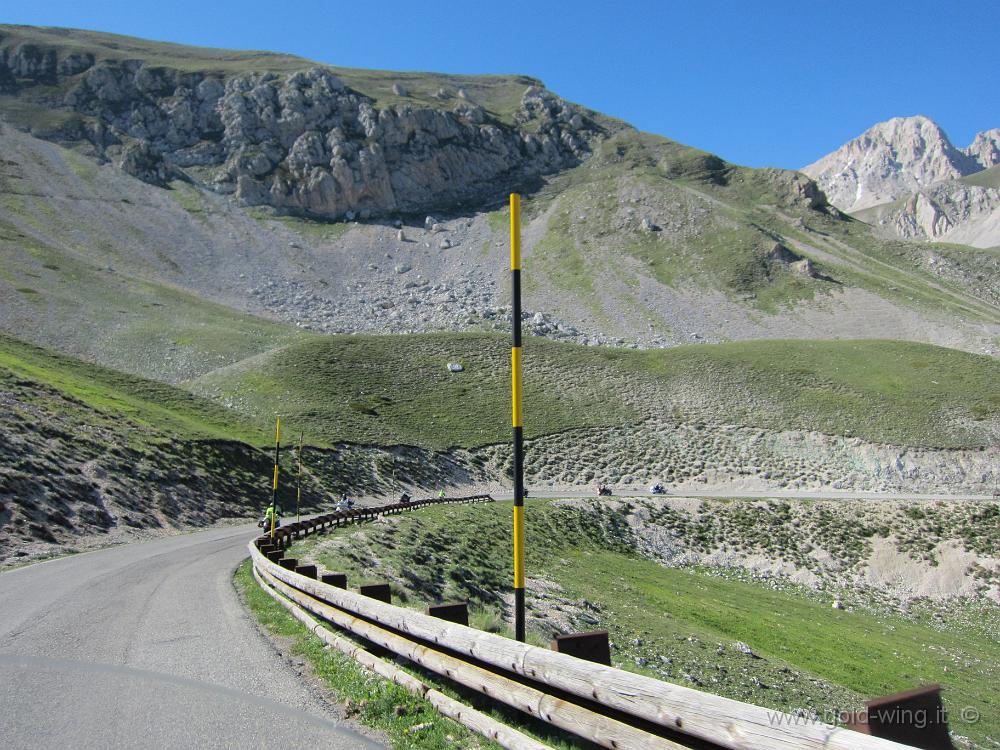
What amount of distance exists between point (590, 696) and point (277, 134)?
18611cm

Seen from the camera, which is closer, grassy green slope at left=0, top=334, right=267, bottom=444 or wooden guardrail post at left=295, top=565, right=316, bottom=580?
wooden guardrail post at left=295, top=565, right=316, bottom=580

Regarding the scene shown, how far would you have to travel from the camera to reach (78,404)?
37.4 meters

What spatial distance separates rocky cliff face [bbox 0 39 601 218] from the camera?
160375 millimetres

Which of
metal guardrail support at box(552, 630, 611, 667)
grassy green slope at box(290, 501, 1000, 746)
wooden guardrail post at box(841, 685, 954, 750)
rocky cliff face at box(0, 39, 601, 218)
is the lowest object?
grassy green slope at box(290, 501, 1000, 746)

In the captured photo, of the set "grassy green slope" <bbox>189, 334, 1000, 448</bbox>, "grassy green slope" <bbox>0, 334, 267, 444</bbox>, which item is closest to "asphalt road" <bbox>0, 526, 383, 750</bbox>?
"grassy green slope" <bbox>0, 334, 267, 444</bbox>

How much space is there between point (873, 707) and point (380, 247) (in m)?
152

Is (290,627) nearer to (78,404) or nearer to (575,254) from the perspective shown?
(78,404)

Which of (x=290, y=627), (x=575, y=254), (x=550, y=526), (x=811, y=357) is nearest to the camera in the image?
(x=290, y=627)

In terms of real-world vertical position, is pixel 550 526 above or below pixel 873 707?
below

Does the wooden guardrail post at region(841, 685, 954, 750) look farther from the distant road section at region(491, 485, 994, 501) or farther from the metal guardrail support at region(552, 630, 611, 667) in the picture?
the distant road section at region(491, 485, 994, 501)

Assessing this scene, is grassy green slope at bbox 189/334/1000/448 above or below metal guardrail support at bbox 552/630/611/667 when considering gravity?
above

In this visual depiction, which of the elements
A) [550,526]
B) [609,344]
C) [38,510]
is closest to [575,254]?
[609,344]

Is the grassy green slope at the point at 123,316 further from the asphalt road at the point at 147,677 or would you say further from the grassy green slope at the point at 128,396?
the asphalt road at the point at 147,677

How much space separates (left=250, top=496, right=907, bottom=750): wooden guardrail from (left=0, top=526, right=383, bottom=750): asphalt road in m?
1.04
